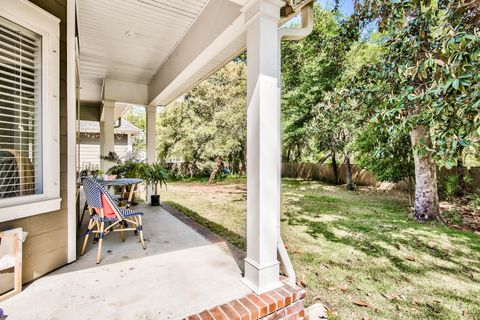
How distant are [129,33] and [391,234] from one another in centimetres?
565

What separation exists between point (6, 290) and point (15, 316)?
372mm

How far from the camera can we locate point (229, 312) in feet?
6.08

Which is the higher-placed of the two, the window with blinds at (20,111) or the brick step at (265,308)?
the window with blinds at (20,111)

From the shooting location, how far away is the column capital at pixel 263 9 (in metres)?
2.14

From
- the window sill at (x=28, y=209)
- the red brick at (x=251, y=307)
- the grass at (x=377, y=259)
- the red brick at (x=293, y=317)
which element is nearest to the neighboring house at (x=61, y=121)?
the window sill at (x=28, y=209)

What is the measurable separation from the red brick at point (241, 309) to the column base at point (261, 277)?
211 mm

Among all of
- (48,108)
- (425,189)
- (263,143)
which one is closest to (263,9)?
(263,143)

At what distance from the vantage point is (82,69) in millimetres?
5246

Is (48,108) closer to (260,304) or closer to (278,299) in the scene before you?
(260,304)

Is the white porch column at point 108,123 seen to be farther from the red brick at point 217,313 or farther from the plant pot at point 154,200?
the red brick at point 217,313

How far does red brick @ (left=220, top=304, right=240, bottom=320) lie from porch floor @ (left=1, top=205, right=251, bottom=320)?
0.07 metres

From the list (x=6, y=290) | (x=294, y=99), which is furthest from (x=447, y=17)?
(x=294, y=99)

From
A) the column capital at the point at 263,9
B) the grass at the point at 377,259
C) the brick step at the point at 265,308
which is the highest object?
the column capital at the point at 263,9

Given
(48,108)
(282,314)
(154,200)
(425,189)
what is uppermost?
(48,108)
